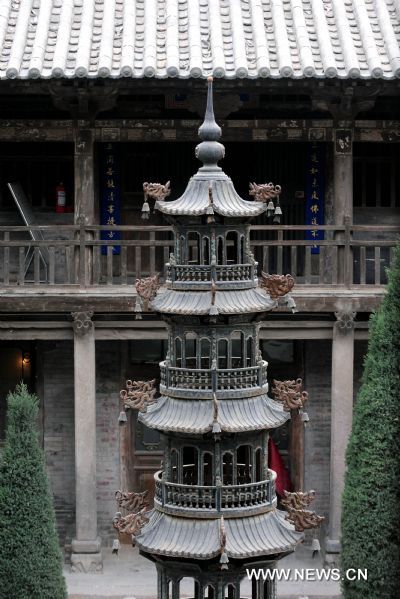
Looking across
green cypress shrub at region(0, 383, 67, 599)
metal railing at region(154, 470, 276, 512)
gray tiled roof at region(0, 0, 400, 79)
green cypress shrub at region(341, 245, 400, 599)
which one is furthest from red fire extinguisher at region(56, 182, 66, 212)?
metal railing at region(154, 470, 276, 512)

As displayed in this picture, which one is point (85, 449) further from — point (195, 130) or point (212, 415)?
point (212, 415)

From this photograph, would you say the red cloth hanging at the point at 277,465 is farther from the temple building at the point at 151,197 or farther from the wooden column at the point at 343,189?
the wooden column at the point at 343,189

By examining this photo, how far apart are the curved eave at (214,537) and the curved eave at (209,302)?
75.8 inches

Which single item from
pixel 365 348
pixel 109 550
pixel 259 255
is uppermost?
pixel 259 255

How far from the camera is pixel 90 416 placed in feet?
60.7

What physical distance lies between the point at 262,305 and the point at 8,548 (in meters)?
4.61

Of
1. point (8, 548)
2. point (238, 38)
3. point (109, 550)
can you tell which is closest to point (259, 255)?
point (238, 38)

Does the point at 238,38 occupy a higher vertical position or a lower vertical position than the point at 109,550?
higher

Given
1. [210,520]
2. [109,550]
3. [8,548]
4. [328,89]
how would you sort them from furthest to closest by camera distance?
[109,550]
[328,89]
[8,548]
[210,520]

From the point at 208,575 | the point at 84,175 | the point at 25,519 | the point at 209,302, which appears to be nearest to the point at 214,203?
the point at 209,302

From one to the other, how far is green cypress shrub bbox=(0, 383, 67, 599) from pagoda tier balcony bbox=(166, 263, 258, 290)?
134 inches

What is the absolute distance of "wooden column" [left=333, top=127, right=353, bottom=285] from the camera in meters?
18.5

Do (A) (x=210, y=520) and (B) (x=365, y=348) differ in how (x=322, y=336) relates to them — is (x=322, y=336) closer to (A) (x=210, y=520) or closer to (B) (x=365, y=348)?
(B) (x=365, y=348)

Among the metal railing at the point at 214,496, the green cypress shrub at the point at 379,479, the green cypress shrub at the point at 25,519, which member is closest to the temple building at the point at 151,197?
the green cypress shrub at the point at 379,479
